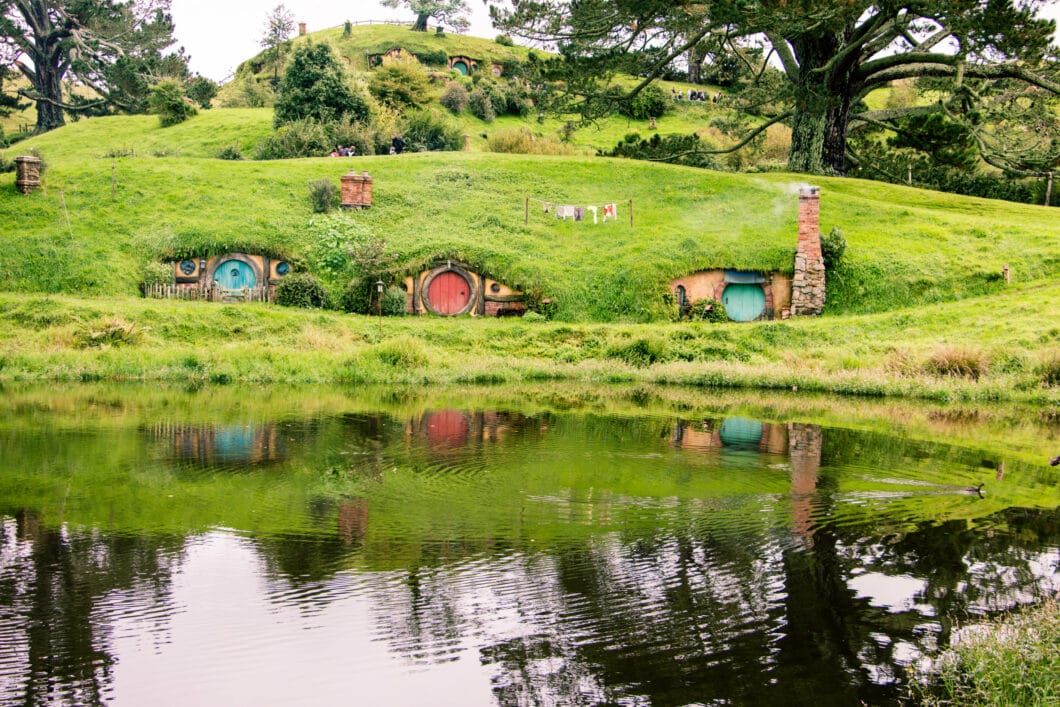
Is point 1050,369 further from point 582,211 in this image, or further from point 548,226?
point 548,226

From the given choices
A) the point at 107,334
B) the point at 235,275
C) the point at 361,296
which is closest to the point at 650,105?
the point at 361,296

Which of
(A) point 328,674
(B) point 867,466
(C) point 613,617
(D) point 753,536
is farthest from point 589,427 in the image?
(A) point 328,674

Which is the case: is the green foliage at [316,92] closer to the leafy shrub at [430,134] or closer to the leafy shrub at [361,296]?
the leafy shrub at [430,134]

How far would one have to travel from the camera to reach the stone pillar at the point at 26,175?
40406 mm

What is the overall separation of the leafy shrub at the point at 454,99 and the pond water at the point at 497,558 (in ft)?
189

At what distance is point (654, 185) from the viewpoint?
46.6 meters

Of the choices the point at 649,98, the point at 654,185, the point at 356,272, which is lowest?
the point at 356,272

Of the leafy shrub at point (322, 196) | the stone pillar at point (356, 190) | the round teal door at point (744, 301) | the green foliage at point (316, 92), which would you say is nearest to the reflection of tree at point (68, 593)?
the round teal door at point (744, 301)

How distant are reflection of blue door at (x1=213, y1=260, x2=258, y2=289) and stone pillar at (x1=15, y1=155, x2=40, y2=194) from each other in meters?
10.2

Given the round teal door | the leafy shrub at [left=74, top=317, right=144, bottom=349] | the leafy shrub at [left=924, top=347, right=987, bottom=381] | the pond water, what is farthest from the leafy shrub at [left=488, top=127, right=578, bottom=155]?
the pond water

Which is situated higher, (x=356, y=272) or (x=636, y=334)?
(x=356, y=272)

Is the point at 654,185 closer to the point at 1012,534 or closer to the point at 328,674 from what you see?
the point at 1012,534

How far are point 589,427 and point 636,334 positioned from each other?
39.9 ft

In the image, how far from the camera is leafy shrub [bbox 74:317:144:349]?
97.6 ft
